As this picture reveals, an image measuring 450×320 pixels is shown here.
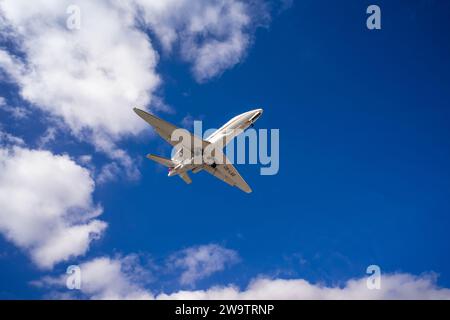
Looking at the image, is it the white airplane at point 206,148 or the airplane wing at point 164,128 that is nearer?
the airplane wing at point 164,128

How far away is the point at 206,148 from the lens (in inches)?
2603

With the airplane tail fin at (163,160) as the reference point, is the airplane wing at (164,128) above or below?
above

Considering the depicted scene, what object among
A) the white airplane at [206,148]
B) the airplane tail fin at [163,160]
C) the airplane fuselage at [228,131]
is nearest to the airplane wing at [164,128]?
the white airplane at [206,148]

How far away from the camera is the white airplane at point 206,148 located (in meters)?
63.4

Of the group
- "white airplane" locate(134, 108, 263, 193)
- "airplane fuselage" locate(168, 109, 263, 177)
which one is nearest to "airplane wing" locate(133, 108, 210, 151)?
"white airplane" locate(134, 108, 263, 193)

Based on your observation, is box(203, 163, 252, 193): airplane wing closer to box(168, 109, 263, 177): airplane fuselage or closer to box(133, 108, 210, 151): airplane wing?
box(168, 109, 263, 177): airplane fuselage

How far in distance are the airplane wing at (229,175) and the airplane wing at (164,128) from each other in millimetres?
7235

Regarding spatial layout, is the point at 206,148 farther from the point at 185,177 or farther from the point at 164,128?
the point at 185,177

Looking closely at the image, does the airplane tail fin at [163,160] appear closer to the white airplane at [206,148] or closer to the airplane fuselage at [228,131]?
the white airplane at [206,148]

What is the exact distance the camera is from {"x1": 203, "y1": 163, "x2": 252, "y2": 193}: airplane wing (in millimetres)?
71625

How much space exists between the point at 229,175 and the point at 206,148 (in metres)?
9.57

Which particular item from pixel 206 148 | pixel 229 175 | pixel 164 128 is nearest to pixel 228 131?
pixel 206 148

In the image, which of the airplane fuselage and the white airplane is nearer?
the white airplane
